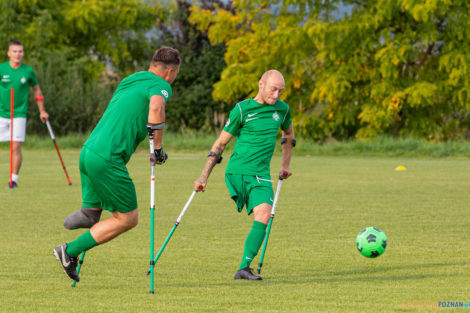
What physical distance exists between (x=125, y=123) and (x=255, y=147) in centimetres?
156

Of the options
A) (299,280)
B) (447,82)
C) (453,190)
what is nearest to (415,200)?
(453,190)

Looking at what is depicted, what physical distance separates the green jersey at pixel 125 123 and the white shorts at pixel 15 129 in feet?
29.6

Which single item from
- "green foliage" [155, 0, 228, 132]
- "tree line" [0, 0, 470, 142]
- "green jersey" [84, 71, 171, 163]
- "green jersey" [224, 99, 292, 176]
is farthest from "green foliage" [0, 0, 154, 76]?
"green jersey" [84, 71, 171, 163]

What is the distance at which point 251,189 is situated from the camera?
7.57m

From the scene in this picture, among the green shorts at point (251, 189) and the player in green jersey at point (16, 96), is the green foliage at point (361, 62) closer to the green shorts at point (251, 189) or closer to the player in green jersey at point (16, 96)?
the player in green jersey at point (16, 96)

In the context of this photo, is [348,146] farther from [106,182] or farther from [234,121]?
[106,182]

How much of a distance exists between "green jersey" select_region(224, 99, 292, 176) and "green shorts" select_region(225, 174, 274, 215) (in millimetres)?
54

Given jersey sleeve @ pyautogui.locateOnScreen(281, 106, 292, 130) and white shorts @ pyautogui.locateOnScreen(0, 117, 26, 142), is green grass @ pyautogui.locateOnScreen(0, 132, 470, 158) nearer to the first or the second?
white shorts @ pyautogui.locateOnScreen(0, 117, 26, 142)

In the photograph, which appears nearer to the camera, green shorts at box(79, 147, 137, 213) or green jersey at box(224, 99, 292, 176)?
green shorts at box(79, 147, 137, 213)

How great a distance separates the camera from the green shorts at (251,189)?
24.6 ft

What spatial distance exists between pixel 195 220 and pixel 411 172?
10.0m

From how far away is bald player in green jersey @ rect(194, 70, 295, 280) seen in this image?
7465 mm

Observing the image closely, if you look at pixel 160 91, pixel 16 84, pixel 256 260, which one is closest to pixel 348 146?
pixel 16 84

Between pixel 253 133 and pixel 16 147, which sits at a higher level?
pixel 253 133
